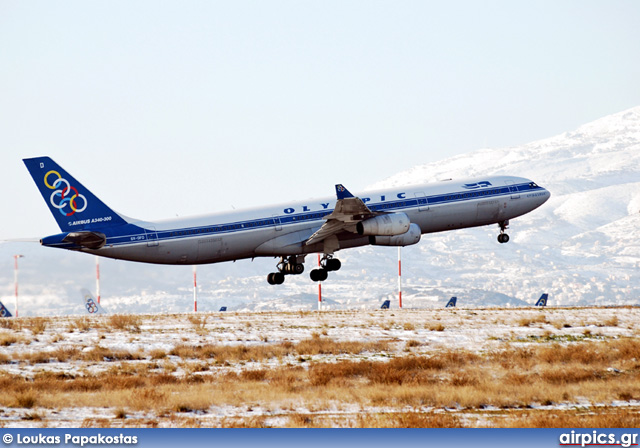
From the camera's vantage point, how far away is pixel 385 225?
5466 centimetres

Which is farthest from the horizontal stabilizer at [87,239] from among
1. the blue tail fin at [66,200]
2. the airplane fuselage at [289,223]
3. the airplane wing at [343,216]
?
the airplane wing at [343,216]

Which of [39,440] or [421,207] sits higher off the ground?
[421,207]

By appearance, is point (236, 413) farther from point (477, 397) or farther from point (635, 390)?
point (635, 390)

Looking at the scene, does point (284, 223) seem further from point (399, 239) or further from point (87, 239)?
point (87, 239)

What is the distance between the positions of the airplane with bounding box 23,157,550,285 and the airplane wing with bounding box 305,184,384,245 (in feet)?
0.18

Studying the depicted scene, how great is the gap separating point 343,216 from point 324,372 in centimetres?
2248

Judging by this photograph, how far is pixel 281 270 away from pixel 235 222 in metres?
7.41

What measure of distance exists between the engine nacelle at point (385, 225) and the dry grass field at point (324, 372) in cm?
545

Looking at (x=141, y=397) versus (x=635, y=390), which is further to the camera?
(x=635, y=390)

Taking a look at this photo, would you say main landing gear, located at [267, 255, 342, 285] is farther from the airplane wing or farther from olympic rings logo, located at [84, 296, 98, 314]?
olympic rings logo, located at [84, 296, 98, 314]

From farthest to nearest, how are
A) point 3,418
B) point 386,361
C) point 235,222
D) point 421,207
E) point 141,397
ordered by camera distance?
point 421,207, point 235,222, point 386,361, point 141,397, point 3,418

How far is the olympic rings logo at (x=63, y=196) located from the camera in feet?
170

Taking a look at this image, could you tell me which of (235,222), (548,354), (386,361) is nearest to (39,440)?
(386,361)

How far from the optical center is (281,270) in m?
61.6
